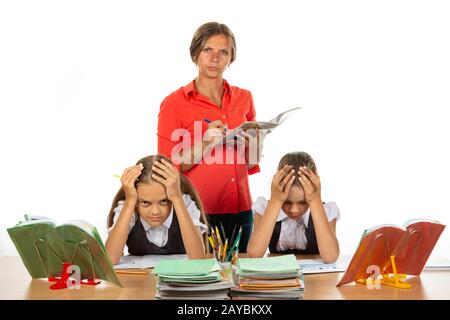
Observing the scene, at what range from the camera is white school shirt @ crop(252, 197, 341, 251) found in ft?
9.21

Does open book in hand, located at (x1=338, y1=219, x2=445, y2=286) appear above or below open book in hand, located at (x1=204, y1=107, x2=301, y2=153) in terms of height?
below

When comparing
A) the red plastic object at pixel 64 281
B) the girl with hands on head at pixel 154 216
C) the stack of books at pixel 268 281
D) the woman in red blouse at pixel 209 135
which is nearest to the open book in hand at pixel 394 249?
the stack of books at pixel 268 281

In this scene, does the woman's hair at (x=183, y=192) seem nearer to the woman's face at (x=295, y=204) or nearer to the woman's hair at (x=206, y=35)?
the woman's face at (x=295, y=204)

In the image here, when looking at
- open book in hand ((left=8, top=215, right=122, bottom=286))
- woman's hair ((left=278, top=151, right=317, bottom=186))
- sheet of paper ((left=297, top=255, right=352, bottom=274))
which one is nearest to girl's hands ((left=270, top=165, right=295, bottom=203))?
woman's hair ((left=278, top=151, right=317, bottom=186))

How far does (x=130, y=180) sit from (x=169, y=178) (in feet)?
0.45

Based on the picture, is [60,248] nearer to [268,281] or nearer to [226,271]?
[226,271]

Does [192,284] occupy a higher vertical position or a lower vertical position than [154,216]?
lower

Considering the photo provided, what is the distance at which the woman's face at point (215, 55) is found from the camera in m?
3.02

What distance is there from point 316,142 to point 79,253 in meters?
3.02

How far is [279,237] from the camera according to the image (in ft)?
9.32

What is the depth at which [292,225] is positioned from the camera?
2.84 m

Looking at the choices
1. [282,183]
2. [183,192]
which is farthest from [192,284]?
[183,192]

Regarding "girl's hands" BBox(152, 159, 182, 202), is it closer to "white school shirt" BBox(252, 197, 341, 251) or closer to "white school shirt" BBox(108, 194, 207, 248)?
"white school shirt" BBox(108, 194, 207, 248)
